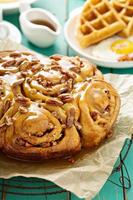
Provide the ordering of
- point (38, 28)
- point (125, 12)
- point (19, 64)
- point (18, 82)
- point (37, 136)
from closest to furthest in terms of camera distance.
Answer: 1. point (37, 136)
2. point (18, 82)
3. point (19, 64)
4. point (38, 28)
5. point (125, 12)

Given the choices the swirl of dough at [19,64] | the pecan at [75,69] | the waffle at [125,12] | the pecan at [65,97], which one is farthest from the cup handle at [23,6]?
the pecan at [65,97]

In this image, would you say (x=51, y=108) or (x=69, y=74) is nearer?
(x=51, y=108)

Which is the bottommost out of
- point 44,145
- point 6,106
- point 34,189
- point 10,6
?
point 34,189

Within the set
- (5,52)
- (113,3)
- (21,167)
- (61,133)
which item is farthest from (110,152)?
(113,3)

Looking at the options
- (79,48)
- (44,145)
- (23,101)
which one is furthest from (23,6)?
(44,145)

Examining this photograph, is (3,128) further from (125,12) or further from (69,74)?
(125,12)
